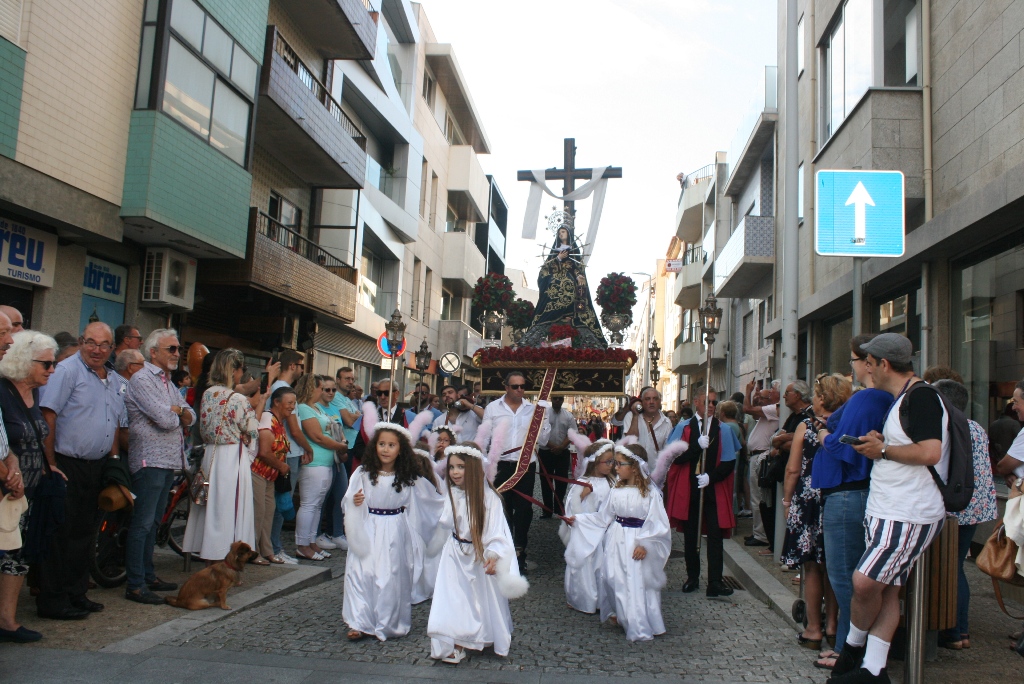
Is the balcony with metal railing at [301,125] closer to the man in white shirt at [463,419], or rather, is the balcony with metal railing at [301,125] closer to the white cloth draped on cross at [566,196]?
the white cloth draped on cross at [566,196]

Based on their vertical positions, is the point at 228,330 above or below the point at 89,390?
above

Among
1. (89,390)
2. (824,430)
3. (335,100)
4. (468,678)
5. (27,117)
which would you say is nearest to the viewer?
(468,678)

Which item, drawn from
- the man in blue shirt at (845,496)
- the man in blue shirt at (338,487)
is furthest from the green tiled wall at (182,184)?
the man in blue shirt at (845,496)

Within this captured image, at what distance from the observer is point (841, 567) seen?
525cm

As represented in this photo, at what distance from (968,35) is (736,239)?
11.9 meters

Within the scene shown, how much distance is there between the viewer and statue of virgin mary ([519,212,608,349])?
12.8m

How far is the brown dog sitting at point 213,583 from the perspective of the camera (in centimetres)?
630

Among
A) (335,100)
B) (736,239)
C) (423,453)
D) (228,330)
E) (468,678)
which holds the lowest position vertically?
(468,678)

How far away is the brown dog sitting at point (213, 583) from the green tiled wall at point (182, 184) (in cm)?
760

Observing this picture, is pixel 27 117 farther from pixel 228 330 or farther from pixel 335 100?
pixel 335 100

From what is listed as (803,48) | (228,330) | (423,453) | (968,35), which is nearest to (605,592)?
(423,453)

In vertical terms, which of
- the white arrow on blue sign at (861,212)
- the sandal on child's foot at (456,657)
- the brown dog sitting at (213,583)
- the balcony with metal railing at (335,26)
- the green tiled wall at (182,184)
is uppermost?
the balcony with metal railing at (335,26)

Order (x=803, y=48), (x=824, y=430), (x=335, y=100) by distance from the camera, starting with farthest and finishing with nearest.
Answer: (x=335, y=100)
(x=803, y=48)
(x=824, y=430)

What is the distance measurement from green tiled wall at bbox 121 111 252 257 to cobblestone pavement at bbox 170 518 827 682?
7.53 m
